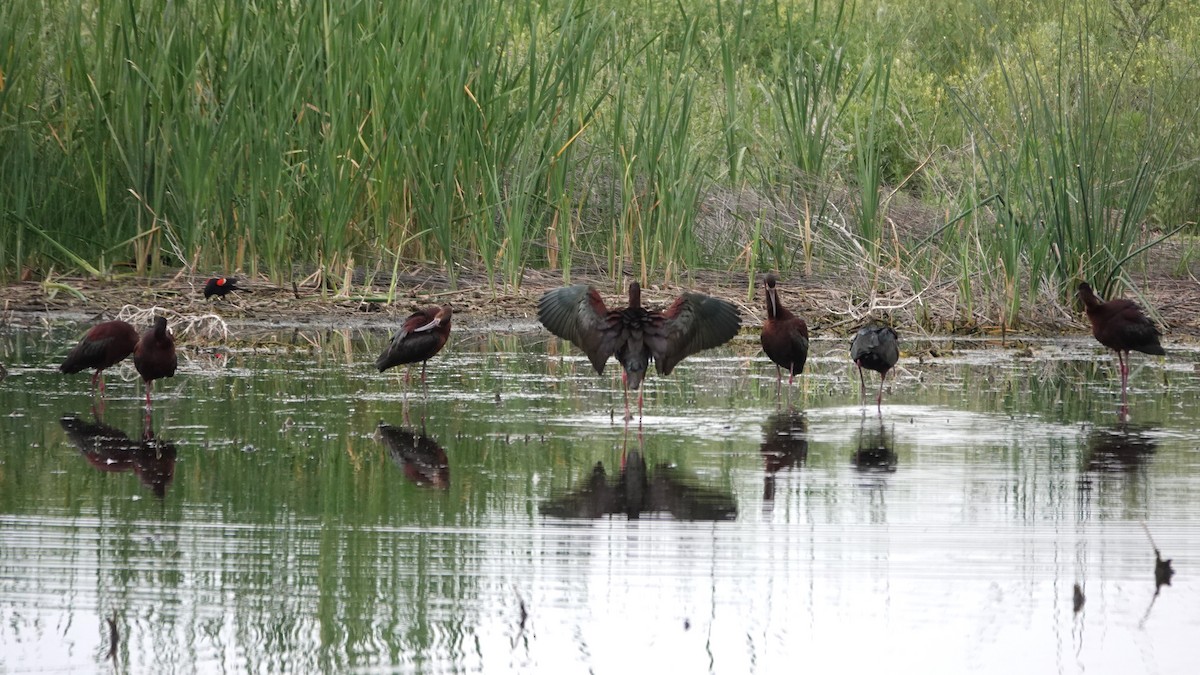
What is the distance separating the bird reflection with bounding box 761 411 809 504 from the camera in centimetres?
654

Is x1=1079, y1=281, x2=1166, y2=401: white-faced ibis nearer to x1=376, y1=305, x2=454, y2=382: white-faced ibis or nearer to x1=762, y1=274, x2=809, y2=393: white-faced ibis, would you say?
x1=762, y1=274, x2=809, y2=393: white-faced ibis

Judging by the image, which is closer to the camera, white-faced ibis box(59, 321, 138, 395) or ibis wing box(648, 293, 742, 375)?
ibis wing box(648, 293, 742, 375)

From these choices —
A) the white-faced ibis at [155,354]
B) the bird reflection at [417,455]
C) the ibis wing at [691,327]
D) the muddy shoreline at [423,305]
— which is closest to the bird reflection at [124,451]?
the white-faced ibis at [155,354]

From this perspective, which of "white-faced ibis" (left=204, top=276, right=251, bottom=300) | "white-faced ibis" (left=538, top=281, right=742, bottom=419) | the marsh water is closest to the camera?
the marsh water

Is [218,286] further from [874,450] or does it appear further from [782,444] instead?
[874,450]

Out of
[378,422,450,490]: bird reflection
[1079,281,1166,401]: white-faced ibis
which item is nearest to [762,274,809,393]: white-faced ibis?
[1079,281,1166,401]: white-faced ibis

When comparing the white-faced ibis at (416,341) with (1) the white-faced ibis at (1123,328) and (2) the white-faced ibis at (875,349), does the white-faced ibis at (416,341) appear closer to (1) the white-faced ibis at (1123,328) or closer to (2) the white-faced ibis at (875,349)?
(2) the white-faced ibis at (875,349)

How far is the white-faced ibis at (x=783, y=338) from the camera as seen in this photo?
9.38 meters

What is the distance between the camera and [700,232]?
1568cm

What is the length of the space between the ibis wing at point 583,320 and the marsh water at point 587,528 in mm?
346

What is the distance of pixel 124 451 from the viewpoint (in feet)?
22.6

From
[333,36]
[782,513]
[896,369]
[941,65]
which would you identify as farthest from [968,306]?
[941,65]

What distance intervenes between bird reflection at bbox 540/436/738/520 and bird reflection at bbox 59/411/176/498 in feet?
5.02

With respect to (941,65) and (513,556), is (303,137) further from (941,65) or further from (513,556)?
(941,65)
